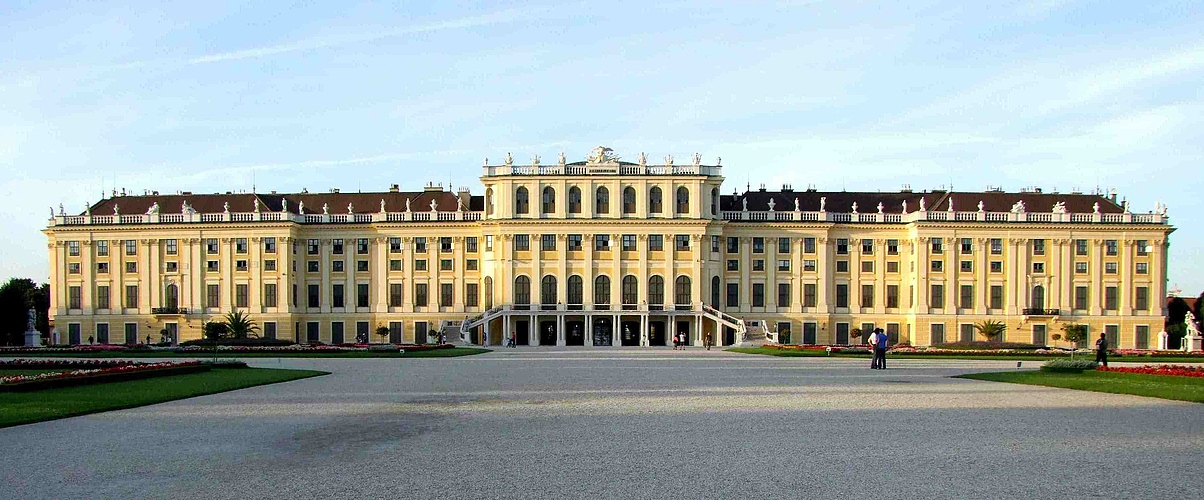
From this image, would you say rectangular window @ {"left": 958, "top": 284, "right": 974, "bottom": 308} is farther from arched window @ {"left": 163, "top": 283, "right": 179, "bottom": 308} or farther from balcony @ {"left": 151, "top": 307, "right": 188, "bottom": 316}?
arched window @ {"left": 163, "top": 283, "right": 179, "bottom": 308}

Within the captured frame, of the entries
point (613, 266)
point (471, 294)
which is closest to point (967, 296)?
point (613, 266)

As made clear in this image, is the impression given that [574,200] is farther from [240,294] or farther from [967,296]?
[967,296]

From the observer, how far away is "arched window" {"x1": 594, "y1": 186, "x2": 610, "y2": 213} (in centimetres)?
8400

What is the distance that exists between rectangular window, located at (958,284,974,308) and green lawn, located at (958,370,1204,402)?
171ft

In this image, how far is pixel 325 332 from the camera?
8756 centimetres

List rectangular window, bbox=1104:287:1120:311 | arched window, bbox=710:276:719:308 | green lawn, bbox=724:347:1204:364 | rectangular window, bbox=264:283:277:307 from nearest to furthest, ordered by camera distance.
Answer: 1. green lawn, bbox=724:347:1204:364
2. rectangular window, bbox=1104:287:1120:311
3. arched window, bbox=710:276:719:308
4. rectangular window, bbox=264:283:277:307

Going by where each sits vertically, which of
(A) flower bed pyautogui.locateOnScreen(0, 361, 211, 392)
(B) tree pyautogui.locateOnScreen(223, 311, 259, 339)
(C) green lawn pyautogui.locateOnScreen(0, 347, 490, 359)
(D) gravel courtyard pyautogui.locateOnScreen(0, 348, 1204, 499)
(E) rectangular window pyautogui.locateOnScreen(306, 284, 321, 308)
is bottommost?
(B) tree pyautogui.locateOnScreen(223, 311, 259, 339)

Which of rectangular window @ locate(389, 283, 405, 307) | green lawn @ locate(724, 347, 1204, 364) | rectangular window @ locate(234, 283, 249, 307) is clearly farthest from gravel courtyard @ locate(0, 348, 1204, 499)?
rectangular window @ locate(234, 283, 249, 307)

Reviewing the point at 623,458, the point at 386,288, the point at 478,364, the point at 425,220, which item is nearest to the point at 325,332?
the point at 386,288

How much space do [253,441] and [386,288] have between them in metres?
72.3

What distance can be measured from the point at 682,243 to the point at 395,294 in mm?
25154

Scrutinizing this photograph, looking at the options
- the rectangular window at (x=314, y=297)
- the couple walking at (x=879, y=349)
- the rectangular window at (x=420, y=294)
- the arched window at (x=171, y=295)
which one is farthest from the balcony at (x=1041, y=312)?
the arched window at (x=171, y=295)

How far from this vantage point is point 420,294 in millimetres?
87500

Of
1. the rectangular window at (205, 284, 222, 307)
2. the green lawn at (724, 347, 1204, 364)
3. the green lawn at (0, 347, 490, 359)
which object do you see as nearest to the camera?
the green lawn at (0, 347, 490, 359)
